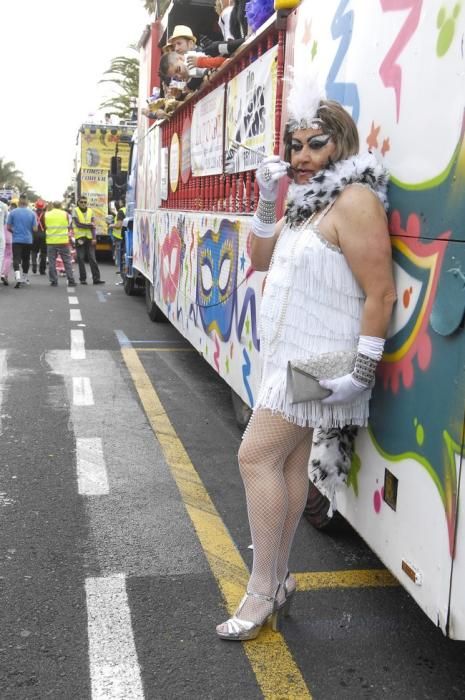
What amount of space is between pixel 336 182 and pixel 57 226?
44.0 feet

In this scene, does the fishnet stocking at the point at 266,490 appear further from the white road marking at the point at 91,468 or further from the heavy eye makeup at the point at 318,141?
the white road marking at the point at 91,468

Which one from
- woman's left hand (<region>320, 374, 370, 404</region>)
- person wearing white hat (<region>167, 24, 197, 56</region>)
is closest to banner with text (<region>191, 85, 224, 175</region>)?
person wearing white hat (<region>167, 24, 197, 56</region>)

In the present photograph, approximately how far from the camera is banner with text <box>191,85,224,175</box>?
5.30 m

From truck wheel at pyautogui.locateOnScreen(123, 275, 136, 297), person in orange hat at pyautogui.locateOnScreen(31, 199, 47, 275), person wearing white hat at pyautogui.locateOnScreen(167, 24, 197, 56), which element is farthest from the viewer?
person in orange hat at pyautogui.locateOnScreen(31, 199, 47, 275)

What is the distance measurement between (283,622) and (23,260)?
14736mm

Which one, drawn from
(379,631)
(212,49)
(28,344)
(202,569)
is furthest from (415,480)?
(28,344)

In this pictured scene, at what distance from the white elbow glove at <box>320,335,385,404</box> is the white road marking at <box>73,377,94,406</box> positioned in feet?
12.6

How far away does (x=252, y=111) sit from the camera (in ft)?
14.6

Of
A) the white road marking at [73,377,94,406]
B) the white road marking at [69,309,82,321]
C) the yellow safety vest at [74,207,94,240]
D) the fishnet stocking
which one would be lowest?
the white road marking at [69,309,82,321]

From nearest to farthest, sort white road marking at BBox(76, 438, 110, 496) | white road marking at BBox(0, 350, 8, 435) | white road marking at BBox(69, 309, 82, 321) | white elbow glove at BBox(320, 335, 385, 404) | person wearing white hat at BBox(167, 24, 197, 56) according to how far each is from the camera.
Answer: white elbow glove at BBox(320, 335, 385, 404)
white road marking at BBox(76, 438, 110, 496)
white road marking at BBox(0, 350, 8, 435)
person wearing white hat at BBox(167, 24, 197, 56)
white road marking at BBox(69, 309, 82, 321)

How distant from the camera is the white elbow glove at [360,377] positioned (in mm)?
2512

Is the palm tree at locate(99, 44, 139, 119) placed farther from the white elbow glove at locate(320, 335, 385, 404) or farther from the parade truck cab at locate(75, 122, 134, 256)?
the white elbow glove at locate(320, 335, 385, 404)

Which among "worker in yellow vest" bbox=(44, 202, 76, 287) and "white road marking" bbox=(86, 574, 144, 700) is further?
"worker in yellow vest" bbox=(44, 202, 76, 287)

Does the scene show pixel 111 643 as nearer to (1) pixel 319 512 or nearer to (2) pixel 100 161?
(1) pixel 319 512
